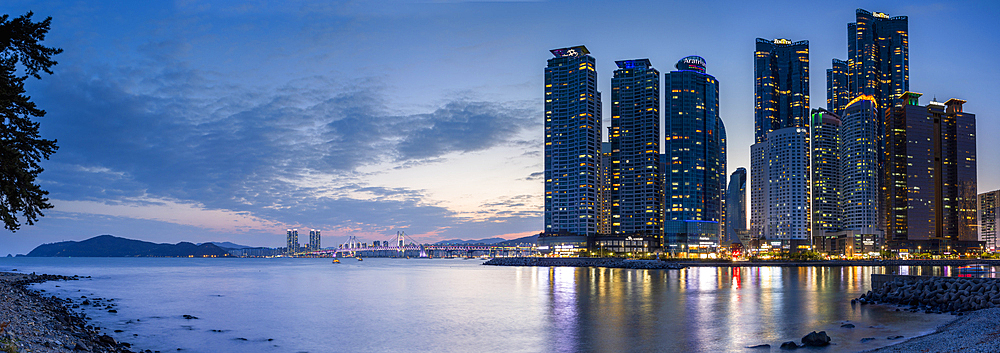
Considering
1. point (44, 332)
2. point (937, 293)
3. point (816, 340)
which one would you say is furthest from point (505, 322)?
point (937, 293)

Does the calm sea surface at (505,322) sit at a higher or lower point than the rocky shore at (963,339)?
lower

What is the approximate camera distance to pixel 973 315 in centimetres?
3575

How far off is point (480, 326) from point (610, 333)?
10099 millimetres

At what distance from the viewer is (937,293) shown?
150 ft

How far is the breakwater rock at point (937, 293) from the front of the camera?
41500mm

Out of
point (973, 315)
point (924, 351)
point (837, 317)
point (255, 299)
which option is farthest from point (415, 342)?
point (255, 299)

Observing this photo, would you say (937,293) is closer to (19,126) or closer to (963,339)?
(963,339)

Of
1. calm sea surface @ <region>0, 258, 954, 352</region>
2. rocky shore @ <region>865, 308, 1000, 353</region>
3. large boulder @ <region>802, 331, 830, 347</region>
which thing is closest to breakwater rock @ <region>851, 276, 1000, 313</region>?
calm sea surface @ <region>0, 258, 954, 352</region>

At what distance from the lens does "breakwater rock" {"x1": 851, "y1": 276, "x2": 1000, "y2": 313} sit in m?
41.5

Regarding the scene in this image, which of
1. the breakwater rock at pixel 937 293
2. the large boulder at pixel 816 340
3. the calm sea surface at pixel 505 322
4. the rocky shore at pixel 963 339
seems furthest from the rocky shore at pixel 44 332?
the breakwater rock at pixel 937 293

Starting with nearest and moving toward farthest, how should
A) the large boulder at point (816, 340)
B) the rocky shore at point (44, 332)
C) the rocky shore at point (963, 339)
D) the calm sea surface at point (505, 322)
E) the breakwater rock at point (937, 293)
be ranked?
the rocky shore at point (963, 339), the rocky shore at point (44, 332), the large boulder at point (816, 340), the calm sea surface at point (505, 322), the breakwater rock at point (937, 293)

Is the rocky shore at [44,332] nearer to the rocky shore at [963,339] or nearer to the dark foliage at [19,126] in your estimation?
the dark foliage at [19,126]

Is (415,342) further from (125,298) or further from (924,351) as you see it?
(125,298)

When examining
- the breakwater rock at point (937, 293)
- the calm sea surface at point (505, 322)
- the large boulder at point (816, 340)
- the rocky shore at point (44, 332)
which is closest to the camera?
the rocky shore at point (44, 332)
